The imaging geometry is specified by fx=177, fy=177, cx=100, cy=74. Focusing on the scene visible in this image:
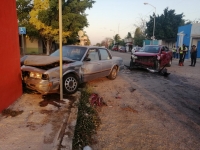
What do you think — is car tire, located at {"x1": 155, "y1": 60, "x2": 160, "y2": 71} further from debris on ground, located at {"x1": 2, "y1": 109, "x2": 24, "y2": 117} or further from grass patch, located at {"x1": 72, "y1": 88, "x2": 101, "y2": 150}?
debris on ground, located at {"x1": 2, "y1": 109, "x2": 24, "y2": 117}

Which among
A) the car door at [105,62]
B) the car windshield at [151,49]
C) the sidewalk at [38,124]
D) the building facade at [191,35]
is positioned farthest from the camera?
the building facade at [191,35]

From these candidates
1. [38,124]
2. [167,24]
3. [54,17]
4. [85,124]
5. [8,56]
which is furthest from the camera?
[167,24]

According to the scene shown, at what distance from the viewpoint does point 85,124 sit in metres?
3.68

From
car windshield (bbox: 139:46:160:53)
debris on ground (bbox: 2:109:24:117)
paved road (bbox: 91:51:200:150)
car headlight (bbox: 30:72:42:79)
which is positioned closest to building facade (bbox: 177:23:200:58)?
car windshield (bbox: 139:46:160:53)

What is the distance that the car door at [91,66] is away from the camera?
20.2 ft

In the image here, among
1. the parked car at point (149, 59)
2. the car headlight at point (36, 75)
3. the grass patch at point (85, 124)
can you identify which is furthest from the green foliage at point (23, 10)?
the grass patch at point (85, 124)

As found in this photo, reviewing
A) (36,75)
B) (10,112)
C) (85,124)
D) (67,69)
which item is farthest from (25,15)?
(85,124)

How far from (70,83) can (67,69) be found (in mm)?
463

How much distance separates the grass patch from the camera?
3.09 meters

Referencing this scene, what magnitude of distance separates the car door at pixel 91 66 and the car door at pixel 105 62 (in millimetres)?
259

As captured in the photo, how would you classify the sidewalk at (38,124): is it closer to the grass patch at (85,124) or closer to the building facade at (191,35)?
the grass patch at (85,124)

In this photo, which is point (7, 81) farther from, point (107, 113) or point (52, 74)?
point (107, 113)

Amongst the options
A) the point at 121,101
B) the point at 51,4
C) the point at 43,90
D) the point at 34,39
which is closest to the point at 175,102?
the point at 121,101

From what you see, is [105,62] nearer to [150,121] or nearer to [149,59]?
[150,121]
